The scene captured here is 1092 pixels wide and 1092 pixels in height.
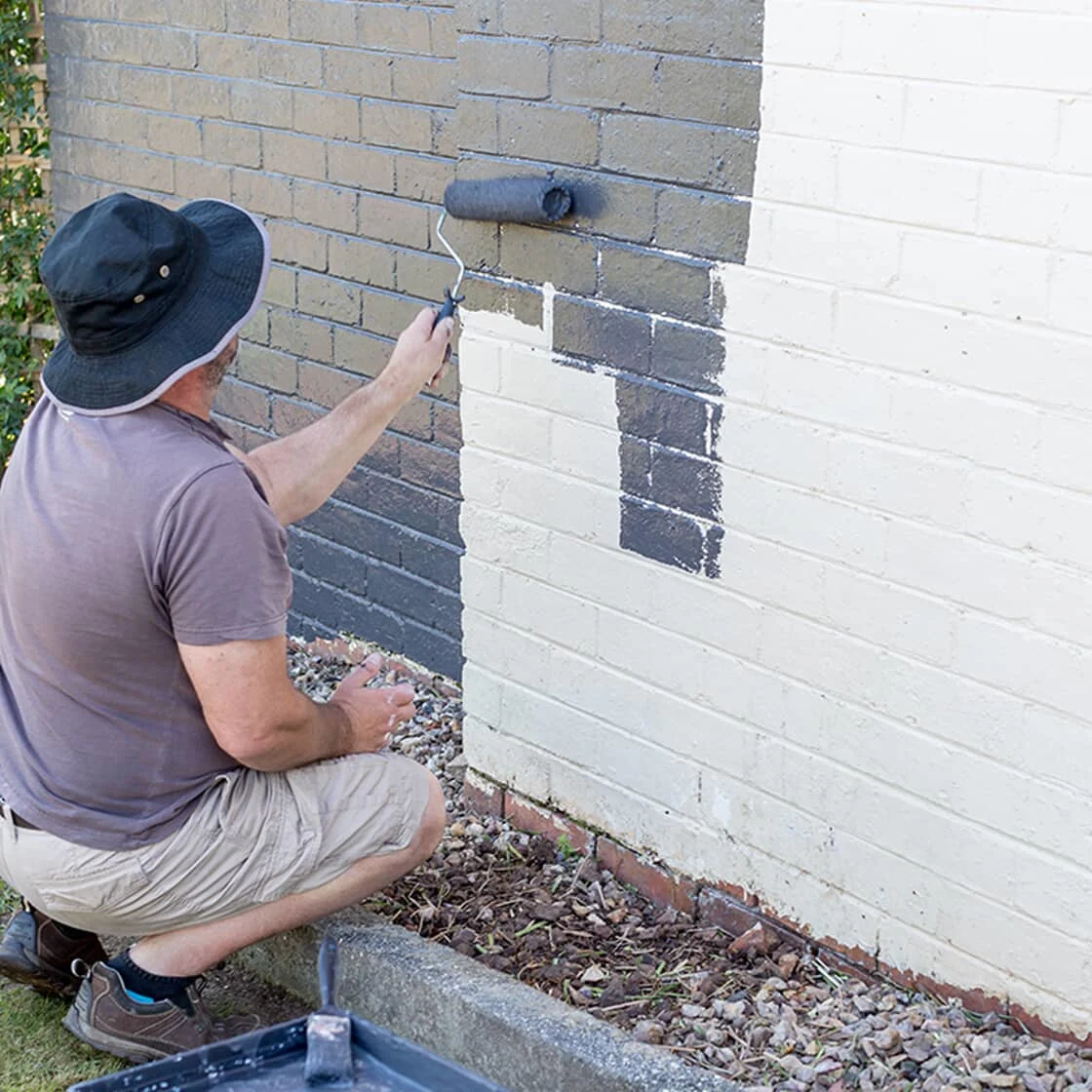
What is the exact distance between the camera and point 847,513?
332 cm

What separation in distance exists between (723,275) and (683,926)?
1.48 meters

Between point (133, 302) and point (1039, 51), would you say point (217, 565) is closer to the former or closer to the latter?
point (133, 302)

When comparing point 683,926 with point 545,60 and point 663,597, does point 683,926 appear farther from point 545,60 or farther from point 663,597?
point 545,60

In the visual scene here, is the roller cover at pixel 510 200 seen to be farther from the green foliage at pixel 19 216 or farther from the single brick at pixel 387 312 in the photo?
the green foliage at pixel 19 216

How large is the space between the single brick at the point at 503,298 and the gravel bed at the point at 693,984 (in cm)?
131

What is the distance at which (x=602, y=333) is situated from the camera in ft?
12.3

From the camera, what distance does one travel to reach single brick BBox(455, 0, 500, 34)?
3.83 meters

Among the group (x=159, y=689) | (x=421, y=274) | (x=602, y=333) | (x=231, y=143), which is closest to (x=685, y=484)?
(x=602, y=333)

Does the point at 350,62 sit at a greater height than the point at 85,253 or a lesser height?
greater

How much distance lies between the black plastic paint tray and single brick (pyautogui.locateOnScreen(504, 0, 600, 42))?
2.06 m

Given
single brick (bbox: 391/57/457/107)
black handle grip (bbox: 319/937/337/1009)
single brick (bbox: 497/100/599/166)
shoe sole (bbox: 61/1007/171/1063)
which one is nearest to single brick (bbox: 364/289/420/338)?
single brick (bbox: 391/57/457/107)

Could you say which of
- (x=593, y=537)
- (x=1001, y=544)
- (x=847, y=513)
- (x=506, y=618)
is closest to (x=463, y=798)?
(x=506, y=618)

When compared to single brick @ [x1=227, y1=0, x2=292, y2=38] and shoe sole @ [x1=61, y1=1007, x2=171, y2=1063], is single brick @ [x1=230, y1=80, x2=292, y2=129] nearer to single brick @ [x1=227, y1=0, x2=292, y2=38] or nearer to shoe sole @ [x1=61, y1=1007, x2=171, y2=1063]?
single brick @ [x1=227, y1=0, x2=292, y2=38]

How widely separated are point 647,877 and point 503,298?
139 centimetres
